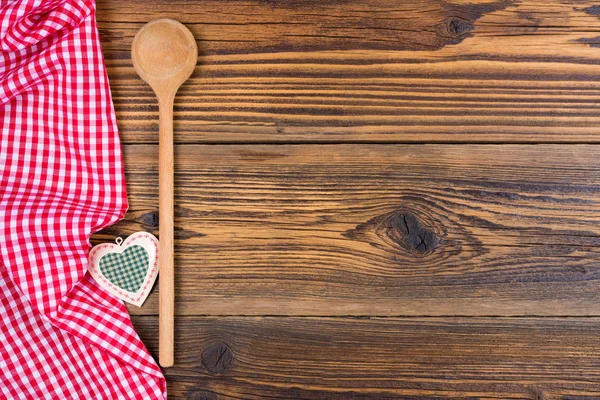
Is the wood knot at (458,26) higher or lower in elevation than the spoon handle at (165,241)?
higher

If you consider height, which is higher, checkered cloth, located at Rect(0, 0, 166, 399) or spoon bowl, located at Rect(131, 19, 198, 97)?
spoon bowl, located at Rect(131, 19, 198, 97)

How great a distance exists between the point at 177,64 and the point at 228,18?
0.09 metres

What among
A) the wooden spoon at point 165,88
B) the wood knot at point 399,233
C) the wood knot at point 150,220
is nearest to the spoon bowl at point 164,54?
the wooden spoon at point 165,88

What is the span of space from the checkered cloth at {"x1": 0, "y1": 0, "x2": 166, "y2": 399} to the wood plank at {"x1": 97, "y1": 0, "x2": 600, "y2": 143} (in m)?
0.05

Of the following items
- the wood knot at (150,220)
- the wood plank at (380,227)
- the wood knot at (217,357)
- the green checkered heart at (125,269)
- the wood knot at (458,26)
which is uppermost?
the wood knot at (458,26)

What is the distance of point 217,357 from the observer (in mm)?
708

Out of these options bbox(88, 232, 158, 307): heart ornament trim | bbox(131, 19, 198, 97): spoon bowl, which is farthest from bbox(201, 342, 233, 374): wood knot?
bbox(131, 19, 198, 97): spoon bowl

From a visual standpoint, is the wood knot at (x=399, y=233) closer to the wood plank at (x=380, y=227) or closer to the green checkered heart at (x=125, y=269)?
the wood plank at (x=380, y=227)

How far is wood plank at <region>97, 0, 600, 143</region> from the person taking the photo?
710mm

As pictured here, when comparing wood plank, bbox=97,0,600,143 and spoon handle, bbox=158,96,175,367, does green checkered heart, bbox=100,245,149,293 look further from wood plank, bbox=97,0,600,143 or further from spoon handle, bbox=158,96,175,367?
wood plank, bbox=97,0,600,143

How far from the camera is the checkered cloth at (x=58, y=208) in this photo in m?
0.67

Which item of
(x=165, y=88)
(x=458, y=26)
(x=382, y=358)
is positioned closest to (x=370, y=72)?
(x=458, y=26)

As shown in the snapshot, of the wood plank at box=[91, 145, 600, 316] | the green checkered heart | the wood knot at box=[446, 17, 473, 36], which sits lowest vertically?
the green checkered heart

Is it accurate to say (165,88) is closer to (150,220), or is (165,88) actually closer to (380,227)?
(150,220)
